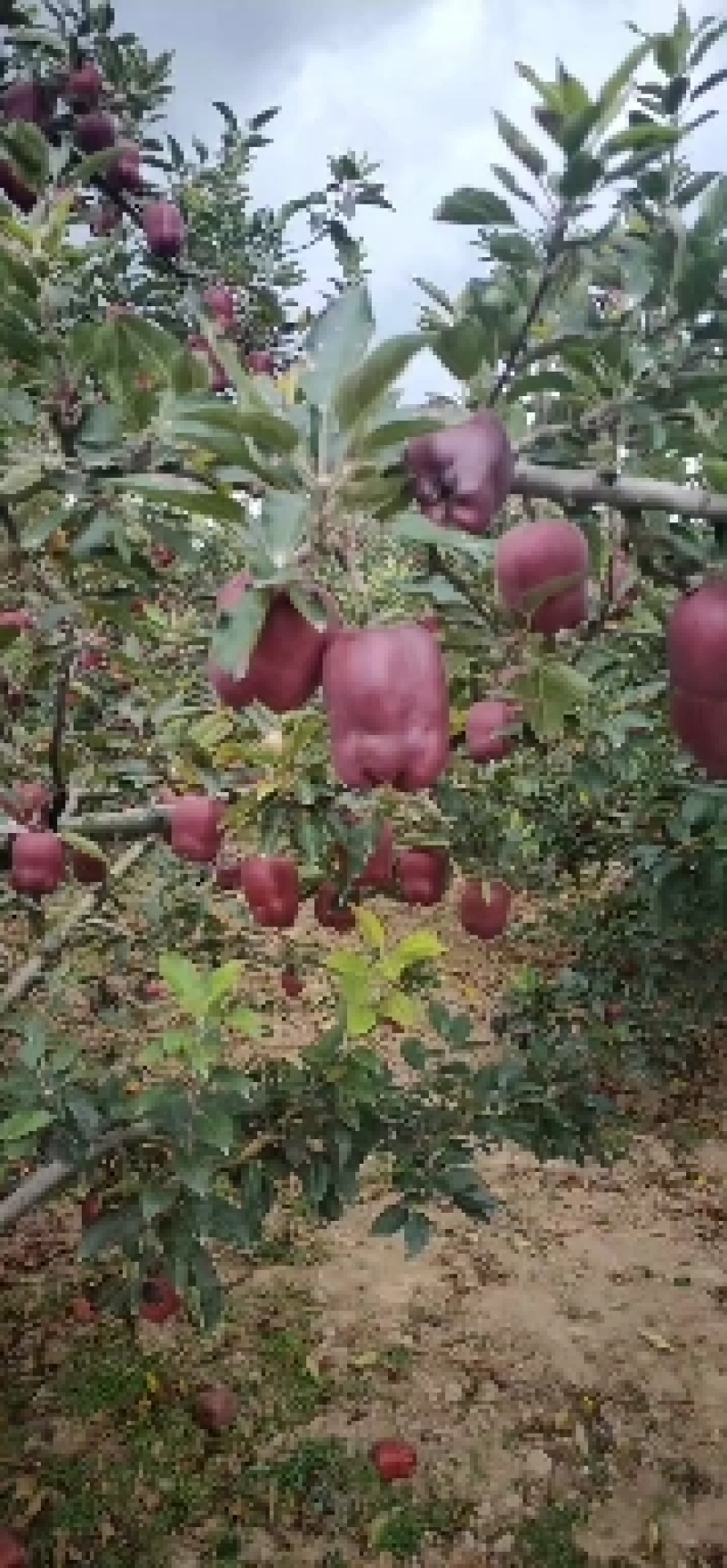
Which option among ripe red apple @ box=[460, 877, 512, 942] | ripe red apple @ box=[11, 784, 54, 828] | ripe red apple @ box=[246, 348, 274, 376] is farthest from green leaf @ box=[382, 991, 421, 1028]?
ripe red apple @ box=[246, 348, 274, 376]

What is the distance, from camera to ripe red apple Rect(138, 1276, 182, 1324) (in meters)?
2.92

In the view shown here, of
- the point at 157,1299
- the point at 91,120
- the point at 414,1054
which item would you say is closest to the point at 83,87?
the point at 91,120

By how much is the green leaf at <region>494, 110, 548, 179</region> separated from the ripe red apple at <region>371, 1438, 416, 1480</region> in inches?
122

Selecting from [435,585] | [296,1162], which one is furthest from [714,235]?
[296,1162]

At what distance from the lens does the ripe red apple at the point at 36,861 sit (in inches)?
92.4

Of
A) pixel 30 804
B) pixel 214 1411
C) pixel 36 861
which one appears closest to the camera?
pixel 36 861

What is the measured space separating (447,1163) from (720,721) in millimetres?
1989

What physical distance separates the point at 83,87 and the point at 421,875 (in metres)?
2.10

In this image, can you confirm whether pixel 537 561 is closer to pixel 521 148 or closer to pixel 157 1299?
pixel 521 148

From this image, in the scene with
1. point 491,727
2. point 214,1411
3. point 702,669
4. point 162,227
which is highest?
point 162,227

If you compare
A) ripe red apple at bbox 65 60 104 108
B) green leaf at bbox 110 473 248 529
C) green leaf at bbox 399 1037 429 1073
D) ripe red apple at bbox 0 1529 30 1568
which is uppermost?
ripe red apple at bbox 65 60 104 108

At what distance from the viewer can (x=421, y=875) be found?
267 cm

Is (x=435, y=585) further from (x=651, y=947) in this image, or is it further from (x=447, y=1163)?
(x=651, y=947)

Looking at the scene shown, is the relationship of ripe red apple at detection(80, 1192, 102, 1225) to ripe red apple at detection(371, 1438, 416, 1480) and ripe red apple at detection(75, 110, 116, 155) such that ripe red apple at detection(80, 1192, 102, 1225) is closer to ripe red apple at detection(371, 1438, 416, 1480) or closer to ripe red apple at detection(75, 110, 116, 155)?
ripe red apple at detection(371, 1438, 416, 1480)
